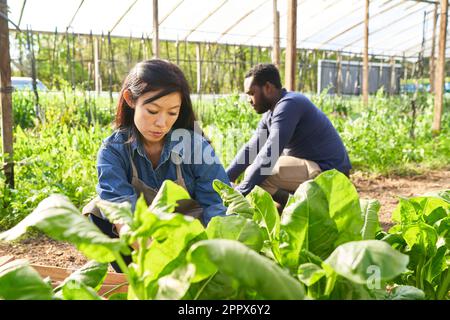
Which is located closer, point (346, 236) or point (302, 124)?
point (346, 236)

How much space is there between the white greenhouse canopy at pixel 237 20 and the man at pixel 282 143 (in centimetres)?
306

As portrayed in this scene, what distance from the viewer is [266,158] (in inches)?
120

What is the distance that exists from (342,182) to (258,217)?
20 centimetres

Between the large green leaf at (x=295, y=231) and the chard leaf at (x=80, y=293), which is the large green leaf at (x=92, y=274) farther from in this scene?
the large green leaf at (x=295, y=231)

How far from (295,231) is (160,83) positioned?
100 centimetres

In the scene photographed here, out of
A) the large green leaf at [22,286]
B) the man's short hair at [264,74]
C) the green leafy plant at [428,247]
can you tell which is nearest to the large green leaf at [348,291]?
the green leafy plant at [428,247]

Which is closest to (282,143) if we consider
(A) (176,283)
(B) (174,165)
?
(B) (174,165)

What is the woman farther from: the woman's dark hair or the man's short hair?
the man's short hair

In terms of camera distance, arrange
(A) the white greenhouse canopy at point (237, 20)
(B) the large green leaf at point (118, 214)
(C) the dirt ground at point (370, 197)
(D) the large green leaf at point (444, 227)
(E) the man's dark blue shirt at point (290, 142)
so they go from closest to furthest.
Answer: (B) the large green leaf at point (118, 214)
(D) the large green leaf at point (444, 227)
(C) the dirt ground at point (370, 197)
(E) the man's dark blue shirt at point (290, 142)
(A) the white greenhouse canopy at point (237, 20)

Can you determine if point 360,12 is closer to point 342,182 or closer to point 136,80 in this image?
point 136,80

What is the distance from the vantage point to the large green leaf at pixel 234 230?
79cm

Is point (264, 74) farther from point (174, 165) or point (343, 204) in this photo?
point (343, 204)

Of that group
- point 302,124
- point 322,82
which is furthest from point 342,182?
point 322,82

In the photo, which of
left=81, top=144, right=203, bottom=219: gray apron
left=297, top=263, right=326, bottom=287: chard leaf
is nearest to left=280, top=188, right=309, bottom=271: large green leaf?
left=297, top=263, right=326, bottom=287: chard leaf
